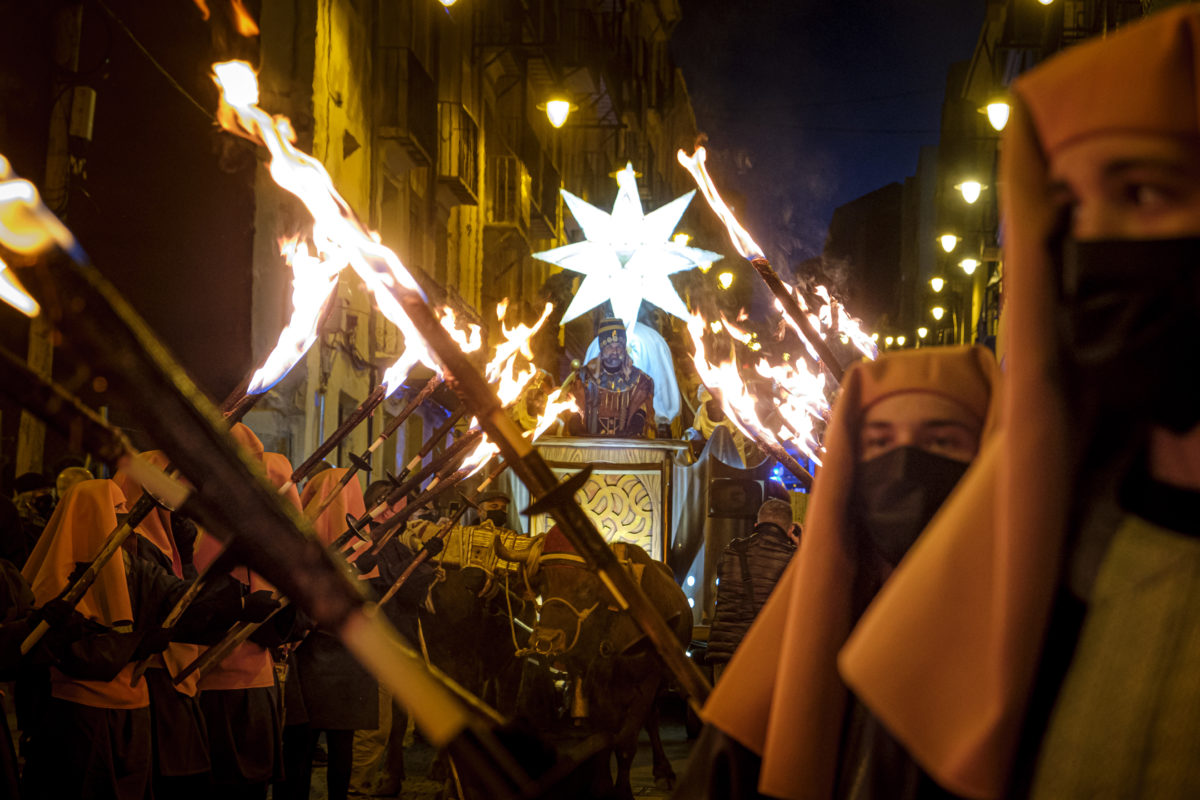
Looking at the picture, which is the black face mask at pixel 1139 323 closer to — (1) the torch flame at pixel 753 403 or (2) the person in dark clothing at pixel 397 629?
(1) the torch flame at pixel 753 403

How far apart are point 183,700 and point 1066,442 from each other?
6.12 meters

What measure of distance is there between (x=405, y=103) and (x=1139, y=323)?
19588 millimetres

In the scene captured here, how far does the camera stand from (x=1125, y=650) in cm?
161

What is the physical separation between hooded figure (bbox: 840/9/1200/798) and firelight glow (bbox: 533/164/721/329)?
15.3 m

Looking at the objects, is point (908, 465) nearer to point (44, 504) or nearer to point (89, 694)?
point (89, 694)

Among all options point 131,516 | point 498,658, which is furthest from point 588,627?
point 131,516

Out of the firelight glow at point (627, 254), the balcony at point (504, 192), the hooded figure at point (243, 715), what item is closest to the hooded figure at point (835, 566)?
the hooded figure at point (243, 715)

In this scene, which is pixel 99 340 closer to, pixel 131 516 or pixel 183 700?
pixel 131 516

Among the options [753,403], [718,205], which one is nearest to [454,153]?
[753,403]

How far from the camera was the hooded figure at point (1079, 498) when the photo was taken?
152 cm

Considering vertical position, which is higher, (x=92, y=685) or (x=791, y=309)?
(x=791, y=309)

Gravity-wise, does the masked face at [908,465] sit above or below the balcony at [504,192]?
below

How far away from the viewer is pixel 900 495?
Answer: 2.44m

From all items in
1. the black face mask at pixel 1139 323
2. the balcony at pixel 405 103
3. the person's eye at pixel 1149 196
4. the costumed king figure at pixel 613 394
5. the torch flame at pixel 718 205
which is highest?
the balcony at pixel 405 103
